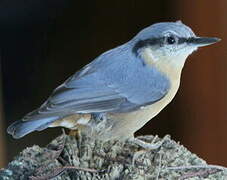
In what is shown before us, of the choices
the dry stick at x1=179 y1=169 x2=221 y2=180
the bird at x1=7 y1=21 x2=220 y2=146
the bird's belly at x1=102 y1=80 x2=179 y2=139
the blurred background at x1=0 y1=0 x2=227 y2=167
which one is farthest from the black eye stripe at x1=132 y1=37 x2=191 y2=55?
the dry stick at x1=179 y1=169 x2=221 y2=180

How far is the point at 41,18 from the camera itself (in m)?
2.42

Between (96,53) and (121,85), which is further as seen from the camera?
(96,53)

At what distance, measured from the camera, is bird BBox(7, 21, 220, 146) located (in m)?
2.01

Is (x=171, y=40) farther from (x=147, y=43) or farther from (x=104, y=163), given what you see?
(x=104, y=163)

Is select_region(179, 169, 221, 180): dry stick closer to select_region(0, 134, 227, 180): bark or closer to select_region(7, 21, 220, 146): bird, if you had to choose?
select_region(0, 134, 227, 180): bark

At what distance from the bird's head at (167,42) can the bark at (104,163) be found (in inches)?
11.4

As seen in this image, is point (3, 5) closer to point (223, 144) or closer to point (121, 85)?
point (121, 85)

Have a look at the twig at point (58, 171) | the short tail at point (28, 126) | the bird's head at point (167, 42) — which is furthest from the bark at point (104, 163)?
the bird's head at point (167, 42)

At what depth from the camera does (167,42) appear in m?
2.14

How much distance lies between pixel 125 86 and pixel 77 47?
422 mm

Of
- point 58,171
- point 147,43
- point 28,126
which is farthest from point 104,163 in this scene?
point 147,43

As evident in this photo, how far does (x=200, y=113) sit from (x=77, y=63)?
0.70 metres

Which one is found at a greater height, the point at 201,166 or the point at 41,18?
the point at 41,18

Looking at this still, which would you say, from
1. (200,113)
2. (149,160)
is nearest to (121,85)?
(149,160)
